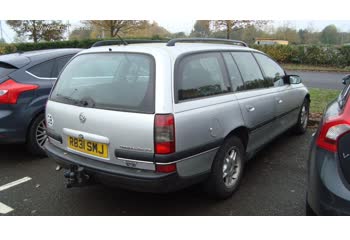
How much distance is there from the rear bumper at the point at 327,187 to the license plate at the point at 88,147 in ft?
5.54

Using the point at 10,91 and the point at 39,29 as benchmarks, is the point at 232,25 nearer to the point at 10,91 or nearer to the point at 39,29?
the point at 39,29

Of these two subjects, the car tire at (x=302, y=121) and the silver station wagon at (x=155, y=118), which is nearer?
the silver station wagon at (x=155, y=118)

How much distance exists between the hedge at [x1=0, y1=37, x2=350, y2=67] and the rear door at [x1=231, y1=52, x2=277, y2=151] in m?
17.8

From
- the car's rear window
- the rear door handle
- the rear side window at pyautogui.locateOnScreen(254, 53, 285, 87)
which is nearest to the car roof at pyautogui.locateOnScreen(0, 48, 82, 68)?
the car's rear window

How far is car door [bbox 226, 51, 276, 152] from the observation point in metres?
3.72

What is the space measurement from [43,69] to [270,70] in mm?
3319

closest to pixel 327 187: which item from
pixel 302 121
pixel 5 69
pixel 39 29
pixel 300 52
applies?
pixel 302 121

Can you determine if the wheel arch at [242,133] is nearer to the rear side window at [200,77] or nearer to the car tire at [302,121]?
the rear side window at [200,77]

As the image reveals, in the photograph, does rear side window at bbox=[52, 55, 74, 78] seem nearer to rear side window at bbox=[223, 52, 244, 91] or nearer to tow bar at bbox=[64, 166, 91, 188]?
tow bar at bbox=[64, 166, 91, 188]

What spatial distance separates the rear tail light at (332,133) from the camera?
231 cm

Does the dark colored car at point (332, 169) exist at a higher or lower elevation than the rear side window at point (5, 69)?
lower

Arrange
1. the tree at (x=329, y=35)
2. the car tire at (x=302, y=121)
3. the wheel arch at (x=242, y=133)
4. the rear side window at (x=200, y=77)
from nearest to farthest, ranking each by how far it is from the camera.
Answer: the rear side window at (x=200, y=77) < the wheel arch at (x=242, y=133) < the car tire at (x=302, y=121) < the tree at (x=329, y=35)

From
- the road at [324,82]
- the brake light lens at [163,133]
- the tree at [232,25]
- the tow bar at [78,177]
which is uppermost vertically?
the tree at [232,25]

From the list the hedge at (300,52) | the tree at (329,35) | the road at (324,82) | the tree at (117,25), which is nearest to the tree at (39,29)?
the tree at (117,25)
